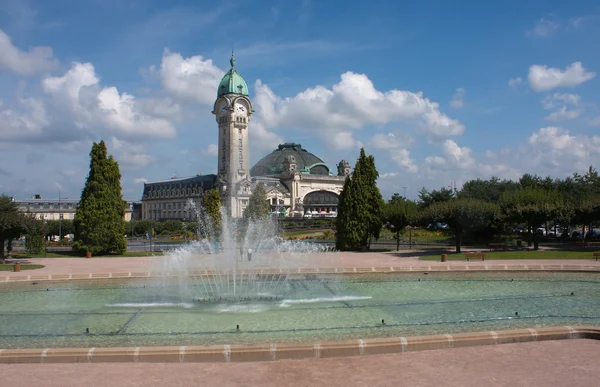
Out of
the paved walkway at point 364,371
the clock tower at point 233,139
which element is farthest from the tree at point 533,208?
the clock tower at point 233,139

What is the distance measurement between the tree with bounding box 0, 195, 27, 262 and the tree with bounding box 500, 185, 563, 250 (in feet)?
113

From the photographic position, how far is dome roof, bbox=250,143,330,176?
14050cm

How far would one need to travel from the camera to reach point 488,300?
18.3 meters

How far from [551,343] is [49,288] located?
2096 cm

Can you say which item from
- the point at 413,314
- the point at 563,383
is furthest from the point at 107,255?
the point at 563,383

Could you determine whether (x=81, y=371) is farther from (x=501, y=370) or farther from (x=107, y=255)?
(x=107, y=255)

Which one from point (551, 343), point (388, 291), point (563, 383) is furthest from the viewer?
point (388, 291)

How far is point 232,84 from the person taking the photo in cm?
10925

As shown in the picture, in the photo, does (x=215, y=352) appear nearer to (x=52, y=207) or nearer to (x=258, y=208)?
(x=258, y=208)

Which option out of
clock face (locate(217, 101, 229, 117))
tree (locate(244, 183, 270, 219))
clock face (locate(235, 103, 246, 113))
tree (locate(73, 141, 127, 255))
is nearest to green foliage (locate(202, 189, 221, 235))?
tree (locate(244, 183, 270, 219))

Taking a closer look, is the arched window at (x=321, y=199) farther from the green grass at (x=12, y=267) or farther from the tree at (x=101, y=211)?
the green grass at (x=12, y=267)

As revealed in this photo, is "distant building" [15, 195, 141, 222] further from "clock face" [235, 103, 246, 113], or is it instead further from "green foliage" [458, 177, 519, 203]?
"green foliage" [458, 177, 519, 203]

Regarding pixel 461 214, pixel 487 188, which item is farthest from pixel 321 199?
pixel 461 214

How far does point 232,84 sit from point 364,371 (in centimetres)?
10421
